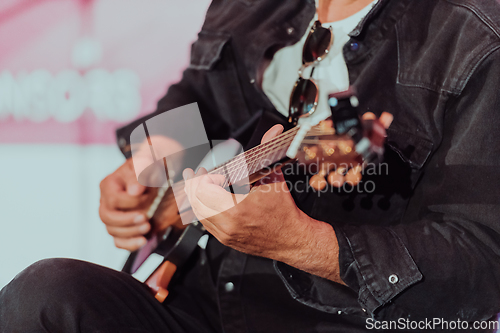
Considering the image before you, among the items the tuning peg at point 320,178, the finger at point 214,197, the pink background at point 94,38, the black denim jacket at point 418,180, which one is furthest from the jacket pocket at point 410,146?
the pink background at point 94,38

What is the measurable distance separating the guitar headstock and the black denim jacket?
48 millimetres

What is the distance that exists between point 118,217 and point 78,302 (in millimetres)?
238

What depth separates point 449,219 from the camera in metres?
0.56

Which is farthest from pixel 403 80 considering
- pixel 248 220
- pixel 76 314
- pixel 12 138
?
pixel 12 138

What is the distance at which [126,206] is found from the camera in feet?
2.50

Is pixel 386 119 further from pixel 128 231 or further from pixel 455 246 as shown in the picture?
pixel 128 231

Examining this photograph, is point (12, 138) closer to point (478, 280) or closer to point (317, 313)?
point (317, 313)

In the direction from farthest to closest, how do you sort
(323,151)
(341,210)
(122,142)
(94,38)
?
1. (94,38)
2. (122,142)
3. (341,210)
4. (323,151)

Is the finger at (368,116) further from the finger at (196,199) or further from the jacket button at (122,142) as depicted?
the jacket button at (122,142)

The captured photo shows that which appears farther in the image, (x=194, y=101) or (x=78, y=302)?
(x=194, y=101)

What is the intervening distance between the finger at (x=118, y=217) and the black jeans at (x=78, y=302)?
15 centimetres

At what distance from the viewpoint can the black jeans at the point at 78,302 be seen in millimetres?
517

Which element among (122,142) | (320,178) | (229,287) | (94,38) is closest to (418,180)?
(320,178)

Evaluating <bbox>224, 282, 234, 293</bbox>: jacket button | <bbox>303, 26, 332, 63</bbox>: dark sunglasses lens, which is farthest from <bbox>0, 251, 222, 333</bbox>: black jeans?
<bbox>303, 26, 332, 63</bbox>: dark sunglasses lens
